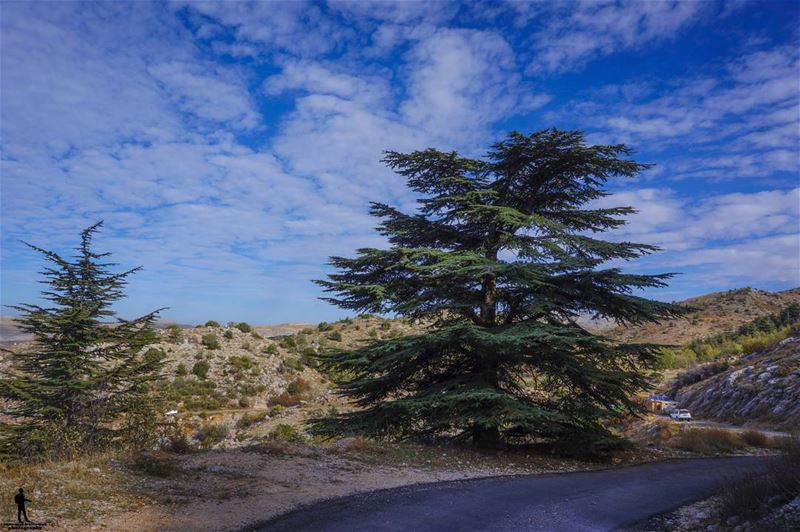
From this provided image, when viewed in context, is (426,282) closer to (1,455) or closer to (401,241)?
(401,241)

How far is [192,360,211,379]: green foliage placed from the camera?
3381 centimetres

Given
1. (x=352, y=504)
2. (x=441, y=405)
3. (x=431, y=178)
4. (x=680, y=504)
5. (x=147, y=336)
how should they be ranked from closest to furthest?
(x=352, y=504) → (x=680, y=504) → (x=441, y=405) → (x=431, y=178) → (x=147, y=336)

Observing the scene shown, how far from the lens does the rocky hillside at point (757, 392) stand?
1009 inches

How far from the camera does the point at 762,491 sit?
22.4 ft

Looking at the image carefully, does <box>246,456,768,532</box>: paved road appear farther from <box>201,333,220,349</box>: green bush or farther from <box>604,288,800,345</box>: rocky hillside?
<box>604,288,800,345</box>: rocky hillside

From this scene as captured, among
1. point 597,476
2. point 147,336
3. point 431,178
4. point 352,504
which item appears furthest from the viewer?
point 147,336

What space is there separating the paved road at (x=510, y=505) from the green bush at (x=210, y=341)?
112ft

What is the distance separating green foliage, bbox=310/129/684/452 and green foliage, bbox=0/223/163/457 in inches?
274

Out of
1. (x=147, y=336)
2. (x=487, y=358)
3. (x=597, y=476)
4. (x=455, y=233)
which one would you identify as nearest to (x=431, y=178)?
(x=455, y=233)

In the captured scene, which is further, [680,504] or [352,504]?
[680,504]

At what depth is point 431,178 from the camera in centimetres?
1556

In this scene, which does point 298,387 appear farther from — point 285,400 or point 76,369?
point 76,369

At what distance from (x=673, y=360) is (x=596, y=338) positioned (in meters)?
48.8

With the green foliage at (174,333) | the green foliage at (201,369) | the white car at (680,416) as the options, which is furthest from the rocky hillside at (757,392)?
the green foliage at (174,333)
